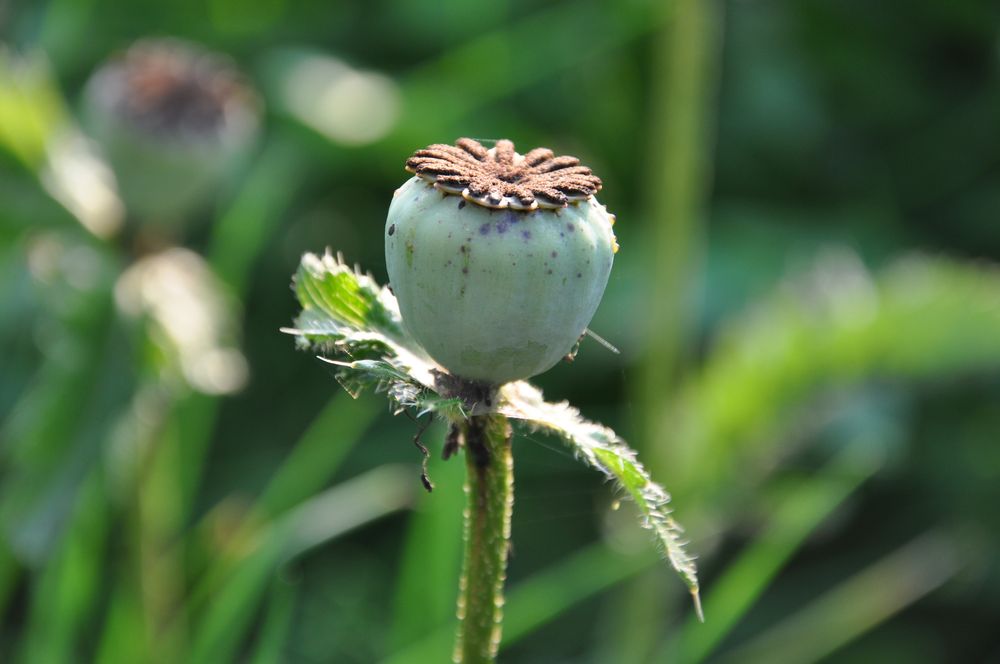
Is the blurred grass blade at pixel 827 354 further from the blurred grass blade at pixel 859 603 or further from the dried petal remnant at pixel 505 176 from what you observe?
the dried petal remnant at pixel 505 176

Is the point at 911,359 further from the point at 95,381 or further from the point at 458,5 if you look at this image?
the point at 458,5

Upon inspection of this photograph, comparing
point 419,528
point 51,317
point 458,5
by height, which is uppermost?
point 458,5

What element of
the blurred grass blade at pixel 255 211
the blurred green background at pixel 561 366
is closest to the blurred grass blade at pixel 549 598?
the blurred green background at pixel 561 366

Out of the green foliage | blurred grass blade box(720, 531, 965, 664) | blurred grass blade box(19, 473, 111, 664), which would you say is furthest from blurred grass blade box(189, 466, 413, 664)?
the green foliage

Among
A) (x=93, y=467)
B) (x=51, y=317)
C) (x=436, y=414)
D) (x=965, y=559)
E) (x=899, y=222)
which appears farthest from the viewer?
(x=899, y=222)

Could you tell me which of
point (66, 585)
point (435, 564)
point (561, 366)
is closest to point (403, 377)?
point (435, 564)

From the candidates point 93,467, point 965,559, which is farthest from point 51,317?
point 965,559

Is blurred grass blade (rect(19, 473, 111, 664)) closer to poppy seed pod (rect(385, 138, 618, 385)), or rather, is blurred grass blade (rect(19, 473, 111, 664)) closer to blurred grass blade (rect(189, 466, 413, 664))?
blurred grass blade (rect(189, 466, 413, 664))

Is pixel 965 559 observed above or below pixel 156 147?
below
